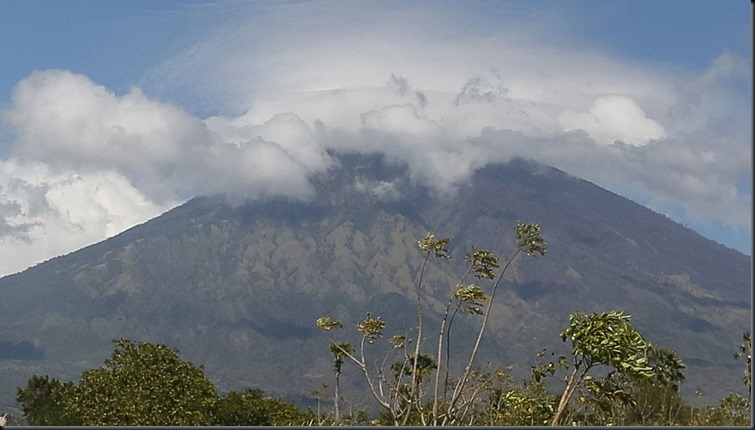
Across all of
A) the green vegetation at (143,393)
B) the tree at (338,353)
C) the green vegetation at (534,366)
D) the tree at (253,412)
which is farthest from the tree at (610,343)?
the tree at (253,412)

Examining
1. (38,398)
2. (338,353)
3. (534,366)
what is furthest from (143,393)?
(338,353)

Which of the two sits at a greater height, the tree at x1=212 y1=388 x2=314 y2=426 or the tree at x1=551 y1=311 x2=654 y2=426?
the tree at x1=551 y1=311 x2=654 y2=426

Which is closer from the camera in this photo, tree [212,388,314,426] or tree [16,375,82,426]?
tree [212,388,314,426]

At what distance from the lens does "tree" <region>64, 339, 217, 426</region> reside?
26.0 metres

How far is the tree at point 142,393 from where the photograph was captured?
85.1 ft

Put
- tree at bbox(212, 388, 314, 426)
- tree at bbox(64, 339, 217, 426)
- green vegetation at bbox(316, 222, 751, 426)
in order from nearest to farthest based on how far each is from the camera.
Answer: green vegetation at bbox(316, 222, 751, 426)
tree at bbox(64, 339, 217, 426)
tree at bbox(212, 388, 314, 426)

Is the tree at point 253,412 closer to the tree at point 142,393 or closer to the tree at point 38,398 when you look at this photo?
the tree at point 142,393

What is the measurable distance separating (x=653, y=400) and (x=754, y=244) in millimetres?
41156

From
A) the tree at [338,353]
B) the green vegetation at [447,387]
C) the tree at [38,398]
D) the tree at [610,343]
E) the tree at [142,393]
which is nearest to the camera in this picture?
the tree at [610,343]

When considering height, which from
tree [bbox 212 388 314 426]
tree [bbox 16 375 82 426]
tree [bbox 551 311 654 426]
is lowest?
tree [bbox 212 388 314 426]

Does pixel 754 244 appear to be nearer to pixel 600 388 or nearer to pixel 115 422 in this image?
pixel 600 388

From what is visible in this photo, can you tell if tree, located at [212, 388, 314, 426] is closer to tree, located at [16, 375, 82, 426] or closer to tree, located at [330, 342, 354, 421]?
tree, located at [330, 342, 354, 421]

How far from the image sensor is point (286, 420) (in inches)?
1304

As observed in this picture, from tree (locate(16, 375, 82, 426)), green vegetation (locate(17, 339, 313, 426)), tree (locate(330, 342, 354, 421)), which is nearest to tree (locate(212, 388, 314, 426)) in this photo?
tree (locate(330, 342, 354, 421))
